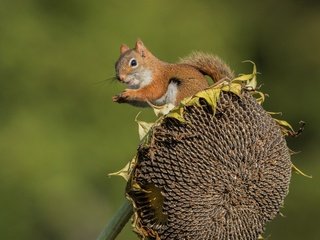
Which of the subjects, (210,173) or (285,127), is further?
(285,127)

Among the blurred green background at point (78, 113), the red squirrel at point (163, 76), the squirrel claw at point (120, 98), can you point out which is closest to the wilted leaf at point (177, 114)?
the red squirrel at point (163, 76)

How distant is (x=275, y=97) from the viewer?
54.0 feet

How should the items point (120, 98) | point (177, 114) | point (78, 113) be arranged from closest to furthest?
1. point (177, 114)
2. point (120, 98)
3. point (78, 113)

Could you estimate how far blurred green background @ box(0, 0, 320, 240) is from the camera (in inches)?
461

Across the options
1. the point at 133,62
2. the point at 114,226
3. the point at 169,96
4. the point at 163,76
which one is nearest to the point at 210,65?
the point at 169,96

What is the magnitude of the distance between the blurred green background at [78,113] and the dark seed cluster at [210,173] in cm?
658

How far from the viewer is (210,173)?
4438mm

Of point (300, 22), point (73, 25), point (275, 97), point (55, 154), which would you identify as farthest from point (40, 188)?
point (300, 22)

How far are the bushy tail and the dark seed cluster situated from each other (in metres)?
0.25

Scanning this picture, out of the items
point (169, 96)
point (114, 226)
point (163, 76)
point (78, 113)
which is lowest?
point (114, 226)

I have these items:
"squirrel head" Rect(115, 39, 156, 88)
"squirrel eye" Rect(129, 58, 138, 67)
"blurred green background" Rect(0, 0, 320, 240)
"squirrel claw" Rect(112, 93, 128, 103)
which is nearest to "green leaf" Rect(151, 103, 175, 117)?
"squirrel claw" Rect(112, 93, 128, 103)

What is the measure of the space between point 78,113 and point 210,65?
→ 788 centimetres

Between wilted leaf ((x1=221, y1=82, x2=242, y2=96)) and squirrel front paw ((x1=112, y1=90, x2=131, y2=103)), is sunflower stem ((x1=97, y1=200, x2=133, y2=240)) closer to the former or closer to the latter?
squirrel front paw ((x1=112, y1=90, x2=131, y2=103))

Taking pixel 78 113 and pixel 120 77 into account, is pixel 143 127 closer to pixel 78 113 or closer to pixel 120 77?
pixel 120 77
